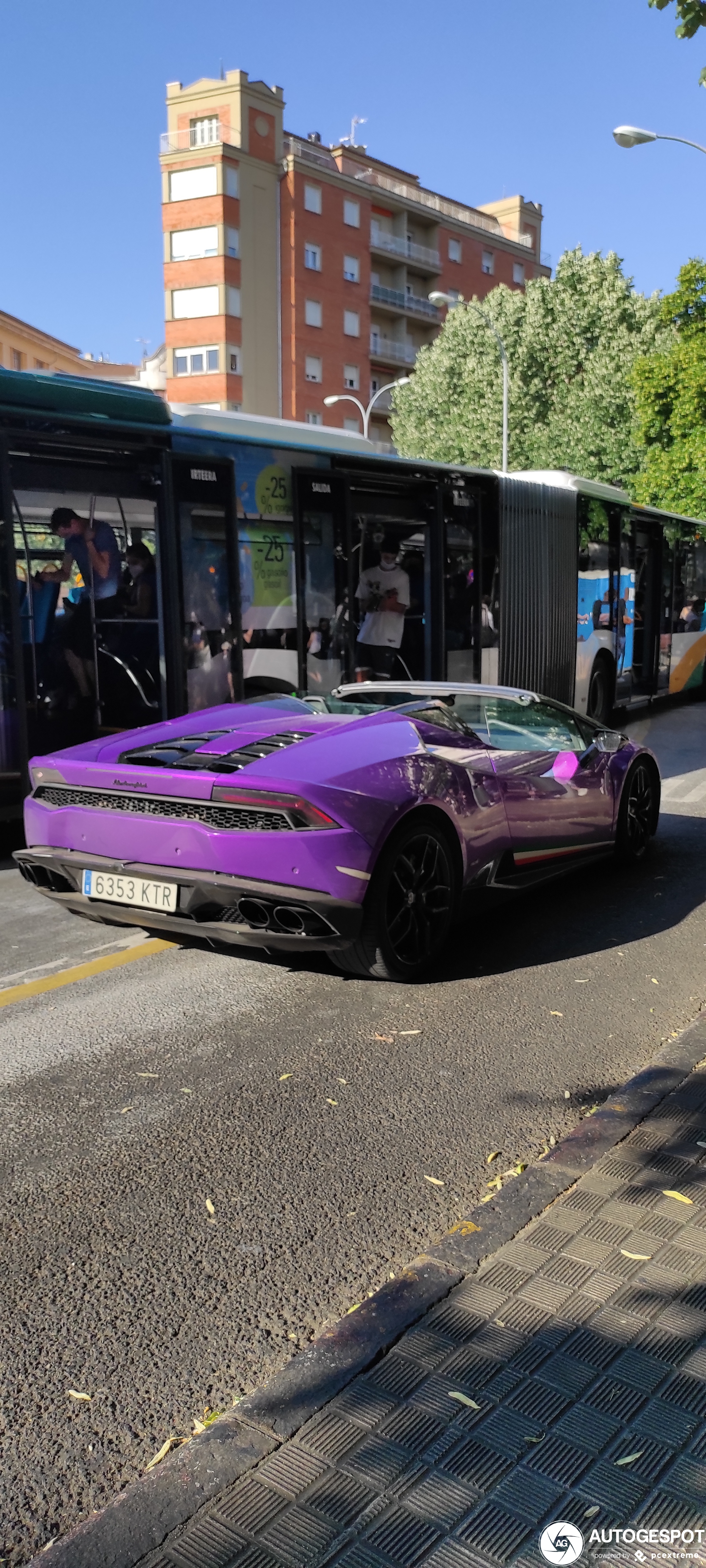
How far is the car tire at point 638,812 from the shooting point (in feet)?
24.1

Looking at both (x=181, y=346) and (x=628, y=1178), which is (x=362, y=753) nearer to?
(x=628, y=1178)

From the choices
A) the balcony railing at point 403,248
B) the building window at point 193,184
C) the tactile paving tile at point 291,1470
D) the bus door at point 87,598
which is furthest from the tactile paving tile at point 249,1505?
the balcony railing at point 403,248

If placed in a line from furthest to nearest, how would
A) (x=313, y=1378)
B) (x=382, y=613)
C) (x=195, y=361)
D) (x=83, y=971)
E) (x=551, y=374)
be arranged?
1. (x=195, y=361)
2. (x=551, y=374)
3. (x=382, y=613)
4. (x=83, y=971)
5. (x=313, y=1378)

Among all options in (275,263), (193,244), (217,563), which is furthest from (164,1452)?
(275,263)

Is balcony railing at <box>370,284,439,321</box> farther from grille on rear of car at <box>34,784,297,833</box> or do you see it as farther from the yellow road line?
grille on rear of car at <box>34,784,297,833</box>

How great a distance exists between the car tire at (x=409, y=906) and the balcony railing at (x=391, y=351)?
2221 inches

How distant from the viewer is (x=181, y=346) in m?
50.8

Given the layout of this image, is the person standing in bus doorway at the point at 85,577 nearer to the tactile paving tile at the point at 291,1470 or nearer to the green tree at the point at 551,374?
the tactile paving tile at the point at 291,1470

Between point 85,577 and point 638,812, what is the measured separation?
4.00 m

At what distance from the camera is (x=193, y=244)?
50125mm

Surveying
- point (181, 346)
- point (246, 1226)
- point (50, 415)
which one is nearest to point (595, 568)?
point (50, 415)

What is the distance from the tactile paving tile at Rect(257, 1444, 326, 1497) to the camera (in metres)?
2.15

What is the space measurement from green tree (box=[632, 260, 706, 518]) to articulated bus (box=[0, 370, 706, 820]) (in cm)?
1664

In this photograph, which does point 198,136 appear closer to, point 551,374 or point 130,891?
point 551,374
